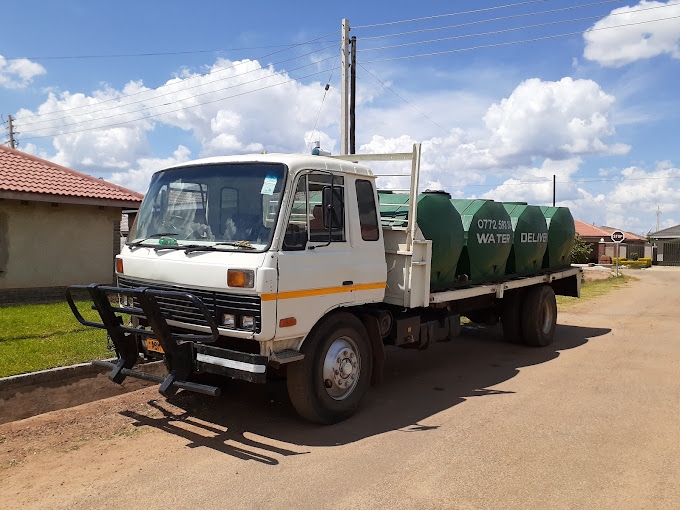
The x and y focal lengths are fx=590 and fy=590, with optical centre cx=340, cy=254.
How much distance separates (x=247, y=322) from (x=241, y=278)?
0.38 m

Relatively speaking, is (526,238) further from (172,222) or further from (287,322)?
(172,222)

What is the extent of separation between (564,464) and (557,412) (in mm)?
1514

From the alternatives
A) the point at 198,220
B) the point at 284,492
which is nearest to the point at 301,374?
the point at 284,492

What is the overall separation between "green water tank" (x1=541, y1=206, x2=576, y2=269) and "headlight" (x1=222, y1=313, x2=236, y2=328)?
7.50 metres

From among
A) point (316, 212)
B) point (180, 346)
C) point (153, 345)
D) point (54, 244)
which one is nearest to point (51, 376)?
point (153, 345)

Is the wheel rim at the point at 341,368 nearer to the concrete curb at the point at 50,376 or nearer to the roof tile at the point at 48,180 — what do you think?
the concrete curb at the point at 50,376

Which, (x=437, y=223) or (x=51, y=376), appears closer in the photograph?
(x=51, y=376)

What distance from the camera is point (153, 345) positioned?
18.1 feet

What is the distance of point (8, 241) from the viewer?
13164mm

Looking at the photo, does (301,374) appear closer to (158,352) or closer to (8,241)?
(158,352)

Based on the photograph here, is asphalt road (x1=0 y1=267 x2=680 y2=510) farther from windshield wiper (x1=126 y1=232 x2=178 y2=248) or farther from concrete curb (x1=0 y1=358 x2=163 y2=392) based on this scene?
windshield wiper (x1=126 y1=232 x2=178 y2=248)

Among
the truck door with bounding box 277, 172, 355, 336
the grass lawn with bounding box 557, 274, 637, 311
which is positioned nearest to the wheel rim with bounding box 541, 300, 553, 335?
the truck door with bounding box 277, 172, 355, 336

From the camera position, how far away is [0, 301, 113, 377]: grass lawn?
6887mm

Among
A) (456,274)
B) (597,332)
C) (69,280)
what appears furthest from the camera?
(69,280)
